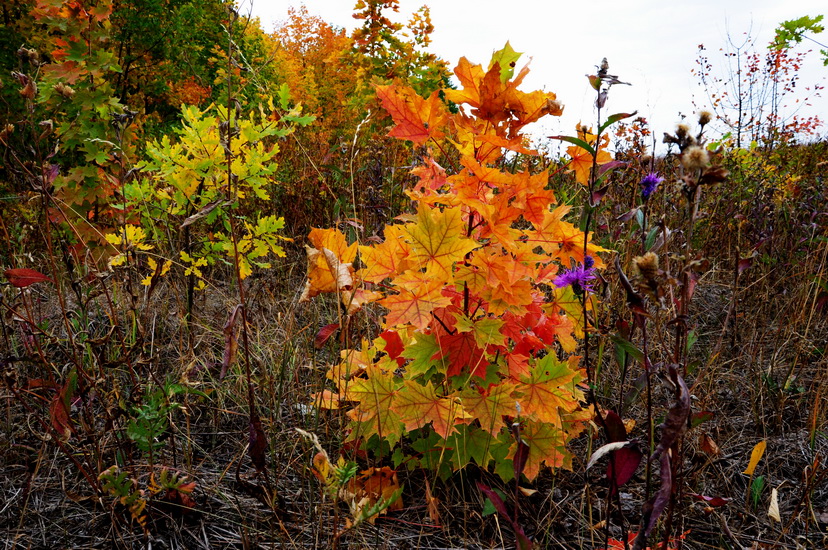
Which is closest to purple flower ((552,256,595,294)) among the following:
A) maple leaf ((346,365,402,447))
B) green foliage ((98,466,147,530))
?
maple leaf ((346,365,402,447))

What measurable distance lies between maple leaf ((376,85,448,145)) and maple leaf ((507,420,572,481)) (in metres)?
0.81

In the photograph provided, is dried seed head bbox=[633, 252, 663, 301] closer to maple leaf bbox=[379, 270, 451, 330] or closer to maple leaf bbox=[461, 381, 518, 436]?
maple leaf bbox=[379, 270, 451, 330]

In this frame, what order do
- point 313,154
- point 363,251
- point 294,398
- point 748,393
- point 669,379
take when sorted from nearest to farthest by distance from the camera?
point 669,379 < point 363,251 < point 294,398 < point 748,393 < point 313,154

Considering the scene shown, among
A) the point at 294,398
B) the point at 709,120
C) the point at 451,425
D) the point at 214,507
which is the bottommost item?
the point at 214,507

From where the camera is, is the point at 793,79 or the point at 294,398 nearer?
the point at 294,398

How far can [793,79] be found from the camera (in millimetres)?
5418

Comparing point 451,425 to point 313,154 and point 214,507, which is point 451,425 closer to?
point 214,507

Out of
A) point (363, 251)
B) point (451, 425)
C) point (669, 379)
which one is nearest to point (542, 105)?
point (363, 251)

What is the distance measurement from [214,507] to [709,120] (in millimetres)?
1514

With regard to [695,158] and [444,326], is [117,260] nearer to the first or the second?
[444,326]

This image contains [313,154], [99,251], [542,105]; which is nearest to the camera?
[542,105]

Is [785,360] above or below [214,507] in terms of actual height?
above

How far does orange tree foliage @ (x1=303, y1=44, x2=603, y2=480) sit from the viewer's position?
46.0 inches

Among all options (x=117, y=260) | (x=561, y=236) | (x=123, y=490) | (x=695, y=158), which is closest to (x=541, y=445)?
(x=561, y=236)
